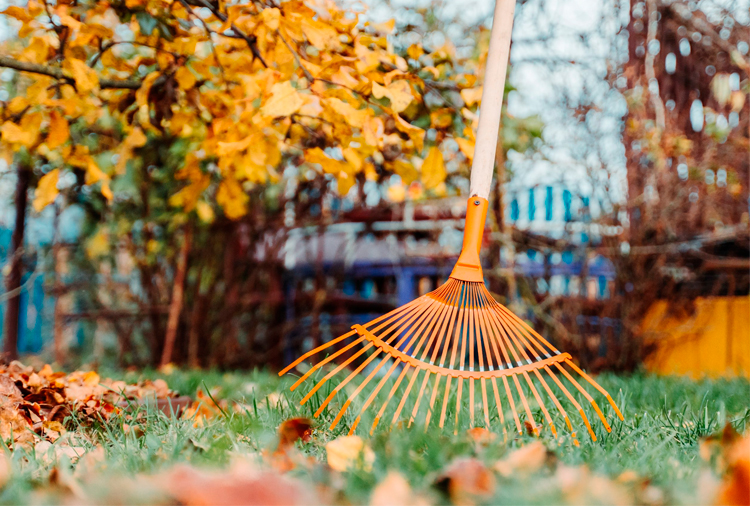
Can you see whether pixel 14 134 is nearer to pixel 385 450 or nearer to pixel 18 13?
pixel 18 13

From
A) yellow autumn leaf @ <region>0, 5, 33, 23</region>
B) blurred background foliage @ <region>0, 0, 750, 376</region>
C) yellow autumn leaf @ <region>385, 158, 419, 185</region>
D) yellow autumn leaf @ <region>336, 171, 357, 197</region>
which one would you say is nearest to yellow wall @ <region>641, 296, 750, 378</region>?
blurred background foliage @ <region>0, 0, 750, 376</region>

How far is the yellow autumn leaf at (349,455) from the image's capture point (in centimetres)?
86

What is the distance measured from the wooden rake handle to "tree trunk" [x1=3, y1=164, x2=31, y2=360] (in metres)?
2.96

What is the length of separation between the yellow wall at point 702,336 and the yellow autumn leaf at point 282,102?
10.1ft

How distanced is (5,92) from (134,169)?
0.82 m

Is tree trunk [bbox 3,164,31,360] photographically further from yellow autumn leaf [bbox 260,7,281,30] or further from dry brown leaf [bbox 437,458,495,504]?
dry brown leaf [bbox 437,458,495,504]

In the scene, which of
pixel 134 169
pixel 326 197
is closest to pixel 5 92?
pixel 134 169

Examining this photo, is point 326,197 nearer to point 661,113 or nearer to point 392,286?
point 392,286

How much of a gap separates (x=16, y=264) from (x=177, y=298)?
94 centimetres

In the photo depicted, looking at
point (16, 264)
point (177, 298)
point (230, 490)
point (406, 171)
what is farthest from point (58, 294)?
point (230, 490)

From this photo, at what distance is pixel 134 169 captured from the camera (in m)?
3.48

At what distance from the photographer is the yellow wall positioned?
364 cm

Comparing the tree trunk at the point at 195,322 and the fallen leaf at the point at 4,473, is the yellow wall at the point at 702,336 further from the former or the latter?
the fallen leaf at the point at 4,473

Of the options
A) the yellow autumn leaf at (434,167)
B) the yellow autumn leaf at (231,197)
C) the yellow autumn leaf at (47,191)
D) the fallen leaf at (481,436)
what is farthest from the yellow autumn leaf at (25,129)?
the fallen leaf at (481,436)
